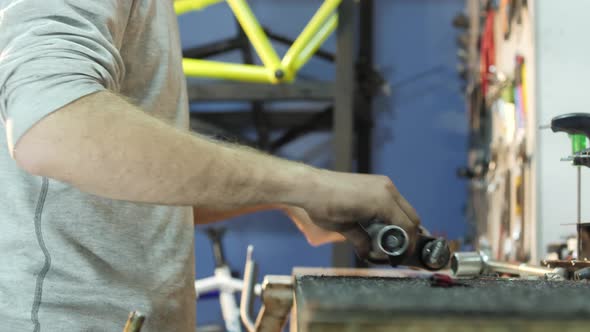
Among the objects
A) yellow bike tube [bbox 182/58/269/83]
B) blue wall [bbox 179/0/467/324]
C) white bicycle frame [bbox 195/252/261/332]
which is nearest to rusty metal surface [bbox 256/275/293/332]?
yellow bike tube [bbox 182/58/269/83]

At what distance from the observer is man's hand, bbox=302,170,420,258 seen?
1.81 ft

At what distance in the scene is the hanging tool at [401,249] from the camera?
0.57 metres

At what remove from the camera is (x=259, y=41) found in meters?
2.52

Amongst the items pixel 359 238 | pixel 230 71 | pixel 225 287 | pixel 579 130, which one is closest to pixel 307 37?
pixel 230 71

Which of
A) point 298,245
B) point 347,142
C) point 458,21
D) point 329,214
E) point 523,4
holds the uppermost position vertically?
point 458,21

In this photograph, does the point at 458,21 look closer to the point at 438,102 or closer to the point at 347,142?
the point at 438,102

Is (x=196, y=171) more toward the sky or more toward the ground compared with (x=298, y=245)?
more toward the sky

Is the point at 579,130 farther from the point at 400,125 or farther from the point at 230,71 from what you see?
the point at 400,125

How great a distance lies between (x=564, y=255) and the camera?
3.50 ft

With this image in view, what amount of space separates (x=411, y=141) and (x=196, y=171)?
8.57 ft

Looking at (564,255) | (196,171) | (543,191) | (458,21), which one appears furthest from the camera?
(458,21)

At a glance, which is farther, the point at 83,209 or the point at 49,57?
the point at 83,209

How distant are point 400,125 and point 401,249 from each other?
255cm

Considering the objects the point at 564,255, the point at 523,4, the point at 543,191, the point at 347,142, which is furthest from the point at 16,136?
the point at 347,142
